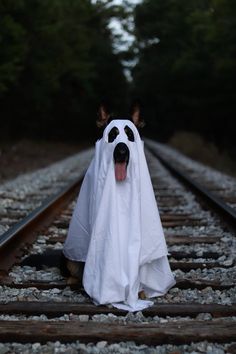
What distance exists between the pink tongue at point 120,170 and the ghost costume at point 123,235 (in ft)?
0.12

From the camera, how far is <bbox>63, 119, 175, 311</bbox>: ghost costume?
4.16 m

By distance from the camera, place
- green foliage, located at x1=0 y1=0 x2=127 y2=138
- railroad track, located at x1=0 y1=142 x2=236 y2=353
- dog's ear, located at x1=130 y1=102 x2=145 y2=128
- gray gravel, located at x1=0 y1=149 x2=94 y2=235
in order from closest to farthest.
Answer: railroad track, located at x1=0 y1=142 x2=236 y2=353 → dog's ear, located at x1=130 y1=102 x2=145 y2=128 → gray gravel, located at x1=0 y1=149 x2=94 y2=235 → green foliage, located at x1=0 y1=0 x2=127 y2=138

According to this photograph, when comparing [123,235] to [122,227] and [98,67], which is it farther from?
[98,67]

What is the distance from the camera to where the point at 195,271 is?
532cm

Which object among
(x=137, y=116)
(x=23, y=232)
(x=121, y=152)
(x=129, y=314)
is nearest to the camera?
(x=129, y=314)

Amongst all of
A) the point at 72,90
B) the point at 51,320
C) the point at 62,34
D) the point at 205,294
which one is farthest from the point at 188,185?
the point at 72,90

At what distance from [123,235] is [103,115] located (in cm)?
96

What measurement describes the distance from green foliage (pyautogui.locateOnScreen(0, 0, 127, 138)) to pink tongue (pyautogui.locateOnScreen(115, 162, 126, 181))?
17.2 metres

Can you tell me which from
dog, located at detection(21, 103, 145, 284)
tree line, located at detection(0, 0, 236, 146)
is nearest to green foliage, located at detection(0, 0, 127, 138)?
tree line, located at detection(0, 0, 236, 146)

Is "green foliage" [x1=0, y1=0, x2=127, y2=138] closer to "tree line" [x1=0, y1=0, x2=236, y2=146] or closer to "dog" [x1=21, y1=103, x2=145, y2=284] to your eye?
"tree line" [x1=0, y1=0, x2=236, y2=146]

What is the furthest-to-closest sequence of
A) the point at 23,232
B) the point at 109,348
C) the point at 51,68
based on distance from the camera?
1. the point at 51,68
2. the point at 23,232
3. the point at 109,348

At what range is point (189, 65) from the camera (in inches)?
1551

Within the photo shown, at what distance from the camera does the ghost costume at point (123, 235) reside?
13.7ft

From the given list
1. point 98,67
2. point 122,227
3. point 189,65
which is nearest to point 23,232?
point 122,227
